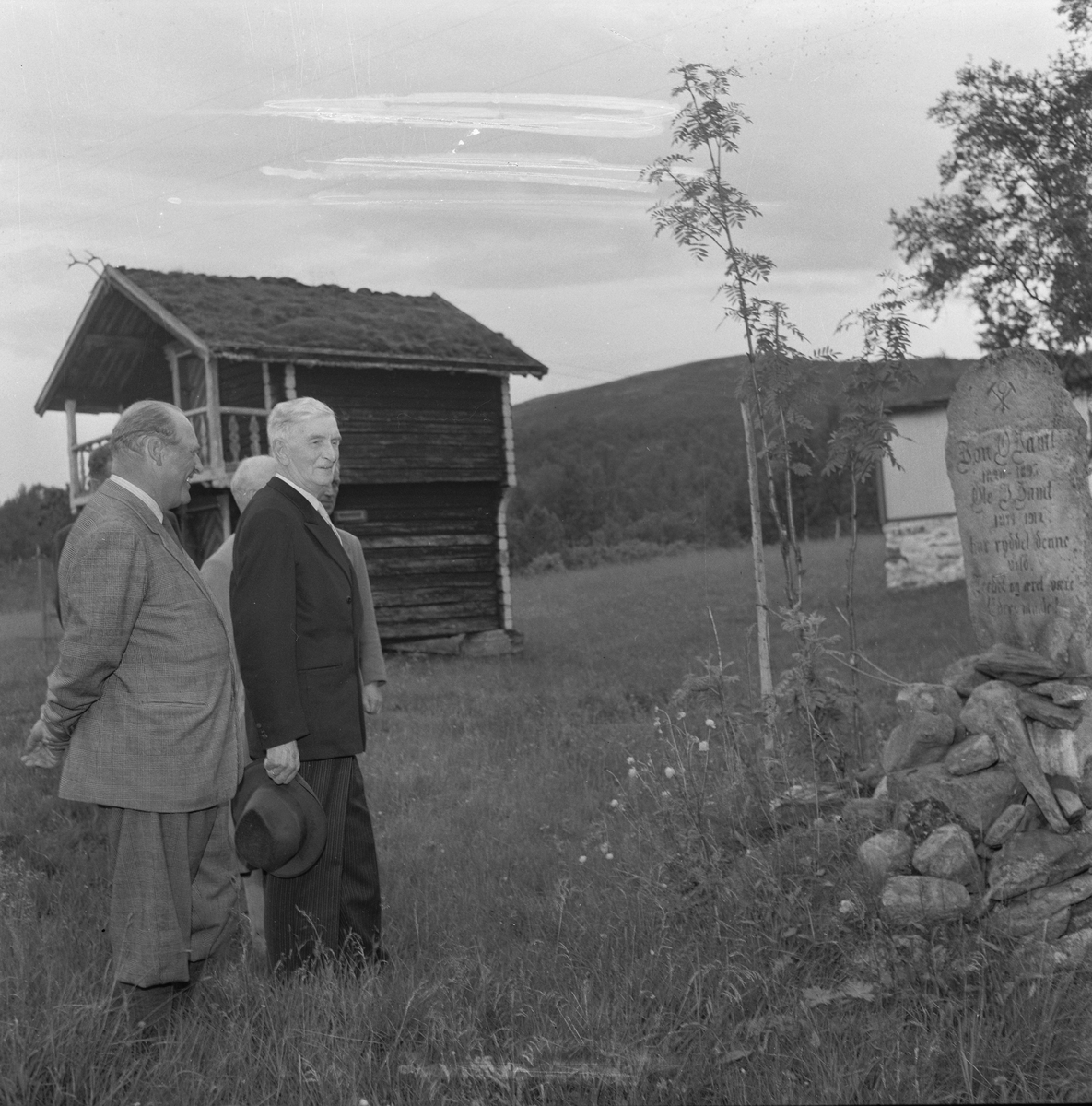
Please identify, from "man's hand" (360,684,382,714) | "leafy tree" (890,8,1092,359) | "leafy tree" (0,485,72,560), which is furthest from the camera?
"leafy tree" (0,485,72,560)

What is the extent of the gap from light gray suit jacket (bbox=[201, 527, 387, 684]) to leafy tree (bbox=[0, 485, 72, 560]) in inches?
729

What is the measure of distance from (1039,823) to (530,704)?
738cm

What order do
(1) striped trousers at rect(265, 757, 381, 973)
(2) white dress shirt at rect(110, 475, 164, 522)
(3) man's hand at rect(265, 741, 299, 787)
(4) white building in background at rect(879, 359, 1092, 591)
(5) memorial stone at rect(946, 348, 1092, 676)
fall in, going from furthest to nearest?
(4) white building in background at rect(879, 359, 1092, 591) < (5) memorial stone at rect(946, 348, 1092, 676) < (1) striped trousers at rect(265, 757, 381, 973) < (3) man's hand at rect(265, 741, 299, 787) < (2) white dress shirt at rect(110, 475, 164, 522)

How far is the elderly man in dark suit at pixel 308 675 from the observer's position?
423 centimetres

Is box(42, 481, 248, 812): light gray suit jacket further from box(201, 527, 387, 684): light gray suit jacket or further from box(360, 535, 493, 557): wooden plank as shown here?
box(360, 535, 493, 557): wooden plank

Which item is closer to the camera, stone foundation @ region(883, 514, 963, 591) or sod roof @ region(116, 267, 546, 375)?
Result: sod roof @ region(116, 267, 546, 375)

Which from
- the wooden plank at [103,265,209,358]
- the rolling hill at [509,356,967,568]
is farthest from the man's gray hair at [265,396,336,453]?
the rolling hill at [509,356,967,568]

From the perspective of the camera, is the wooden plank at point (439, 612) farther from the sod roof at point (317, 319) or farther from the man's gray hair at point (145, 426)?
the man's gray hair at point (145, 426)

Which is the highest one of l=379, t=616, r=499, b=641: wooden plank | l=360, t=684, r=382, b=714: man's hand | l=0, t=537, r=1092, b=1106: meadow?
l=360, t=684, r=382, b=714: man's hand

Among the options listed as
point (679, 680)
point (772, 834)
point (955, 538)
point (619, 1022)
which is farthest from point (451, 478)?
point (619, 1022)

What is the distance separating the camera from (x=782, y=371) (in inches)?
265

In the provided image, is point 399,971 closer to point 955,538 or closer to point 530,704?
point 530,704

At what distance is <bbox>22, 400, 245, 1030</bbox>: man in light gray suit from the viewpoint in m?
3.74

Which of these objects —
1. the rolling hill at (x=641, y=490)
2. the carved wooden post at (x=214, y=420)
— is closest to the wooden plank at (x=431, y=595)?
the carved wooden post at (x=214, y=420)
